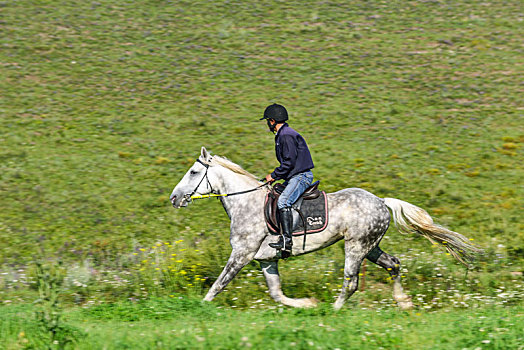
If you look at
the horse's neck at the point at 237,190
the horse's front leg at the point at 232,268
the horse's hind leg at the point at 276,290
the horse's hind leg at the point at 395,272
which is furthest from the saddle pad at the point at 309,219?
the horse's hind leg at the point at 395,272

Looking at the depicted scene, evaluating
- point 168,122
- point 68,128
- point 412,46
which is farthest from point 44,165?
point 412,46

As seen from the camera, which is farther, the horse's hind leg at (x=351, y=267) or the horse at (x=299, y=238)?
the horse at (x=299, y=238)

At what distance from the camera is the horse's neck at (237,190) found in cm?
1026

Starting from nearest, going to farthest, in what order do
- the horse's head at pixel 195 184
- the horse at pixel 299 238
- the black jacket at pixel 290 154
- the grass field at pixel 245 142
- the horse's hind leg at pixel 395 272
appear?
the black jacket at pixel 290 154 < the horse at pixel 299 238 < the horse's hind leg at pixel 395 272 < the horse's head at pixel 195 184 < the grass field at pixel 245 142

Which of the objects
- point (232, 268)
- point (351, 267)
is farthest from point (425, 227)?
point (232, 268)

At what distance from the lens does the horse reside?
991 centimetres

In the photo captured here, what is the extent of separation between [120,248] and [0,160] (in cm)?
701

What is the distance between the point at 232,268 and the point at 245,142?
35.5ft

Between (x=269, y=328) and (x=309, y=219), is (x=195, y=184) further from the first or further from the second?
(x=269, y=328)

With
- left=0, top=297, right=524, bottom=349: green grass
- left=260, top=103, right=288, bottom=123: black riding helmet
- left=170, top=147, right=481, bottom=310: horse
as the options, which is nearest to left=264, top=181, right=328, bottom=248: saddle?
left=170, top=147, right=481, bottom=310: horse

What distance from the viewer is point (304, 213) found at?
9.94 metres

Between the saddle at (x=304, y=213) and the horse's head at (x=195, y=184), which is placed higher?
the horse's head at (x=195, y=184)

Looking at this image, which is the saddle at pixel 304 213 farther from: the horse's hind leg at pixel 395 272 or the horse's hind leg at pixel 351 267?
the horse's hind leg at pixel 395 272

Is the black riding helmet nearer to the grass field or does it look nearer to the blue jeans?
the blue jeans
